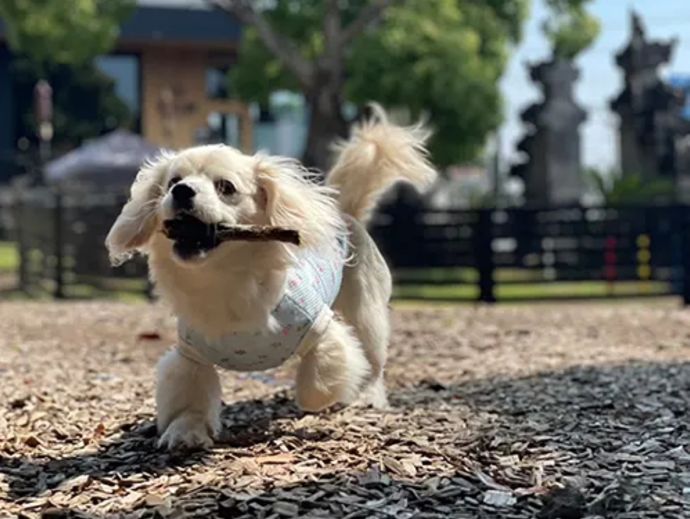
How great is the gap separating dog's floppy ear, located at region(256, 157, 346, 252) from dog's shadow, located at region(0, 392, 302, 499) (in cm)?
86

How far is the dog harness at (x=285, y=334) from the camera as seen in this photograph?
4.35m

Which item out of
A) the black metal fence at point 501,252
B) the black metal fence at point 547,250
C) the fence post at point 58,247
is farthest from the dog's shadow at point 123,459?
the fence post at point 58,247

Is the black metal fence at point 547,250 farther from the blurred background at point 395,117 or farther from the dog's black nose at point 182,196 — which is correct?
the dog's black nose at point 182,196

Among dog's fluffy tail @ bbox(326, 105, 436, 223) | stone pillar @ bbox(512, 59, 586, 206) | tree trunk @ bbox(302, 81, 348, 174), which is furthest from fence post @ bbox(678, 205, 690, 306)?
stone pillar @ bbox(512, 59, 586, 206)

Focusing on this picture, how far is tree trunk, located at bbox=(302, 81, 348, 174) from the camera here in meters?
17.1

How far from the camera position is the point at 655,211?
13.7 m

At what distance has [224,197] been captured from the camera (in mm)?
4102

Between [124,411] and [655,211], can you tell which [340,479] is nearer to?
[124,411]

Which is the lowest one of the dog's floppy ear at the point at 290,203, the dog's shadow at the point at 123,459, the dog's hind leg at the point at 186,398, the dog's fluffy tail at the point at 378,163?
the dog's shadow at the point at 123,459

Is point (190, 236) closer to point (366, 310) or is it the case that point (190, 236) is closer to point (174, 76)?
point (366, 310)

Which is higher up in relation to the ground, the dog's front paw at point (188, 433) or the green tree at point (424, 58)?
the green tree at point (424, 58)

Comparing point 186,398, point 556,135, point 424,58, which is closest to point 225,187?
point 186,398

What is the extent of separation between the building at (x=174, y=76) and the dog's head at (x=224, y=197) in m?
32.0

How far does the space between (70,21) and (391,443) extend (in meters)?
17.0
